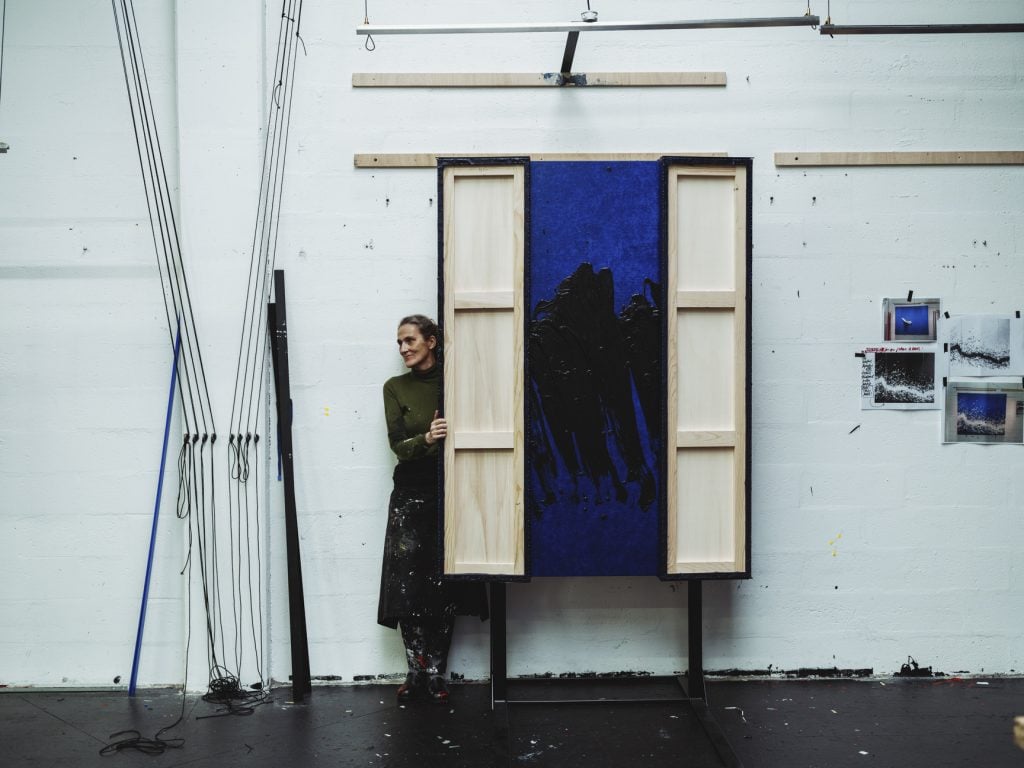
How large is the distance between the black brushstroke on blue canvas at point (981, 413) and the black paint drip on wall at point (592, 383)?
1.46m

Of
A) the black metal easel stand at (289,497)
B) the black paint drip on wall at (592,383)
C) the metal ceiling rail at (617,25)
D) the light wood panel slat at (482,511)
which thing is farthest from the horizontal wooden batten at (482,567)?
the metal ceiling rail at (617,25)

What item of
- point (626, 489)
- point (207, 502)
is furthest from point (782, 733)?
point (207, 502)

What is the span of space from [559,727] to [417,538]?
888 mm

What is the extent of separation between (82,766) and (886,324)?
3.47m

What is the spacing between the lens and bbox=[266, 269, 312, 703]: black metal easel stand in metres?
3.17

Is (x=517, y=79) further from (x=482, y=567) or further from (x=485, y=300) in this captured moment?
(x=482, y=567)

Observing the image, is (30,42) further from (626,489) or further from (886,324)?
(886,324)

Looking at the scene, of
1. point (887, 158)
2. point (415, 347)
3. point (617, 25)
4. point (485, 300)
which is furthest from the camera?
point (887, 158)

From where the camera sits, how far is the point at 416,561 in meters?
3.12

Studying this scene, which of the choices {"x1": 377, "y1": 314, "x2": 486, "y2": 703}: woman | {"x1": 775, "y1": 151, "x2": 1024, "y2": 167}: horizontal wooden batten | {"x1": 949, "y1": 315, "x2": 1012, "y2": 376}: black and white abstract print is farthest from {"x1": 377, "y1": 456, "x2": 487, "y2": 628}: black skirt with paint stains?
{"x1": 949, "y1": 315, "x2": 1012, "y2": 376}: black and white abstract print

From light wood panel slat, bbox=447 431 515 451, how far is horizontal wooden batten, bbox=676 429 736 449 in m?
0.62

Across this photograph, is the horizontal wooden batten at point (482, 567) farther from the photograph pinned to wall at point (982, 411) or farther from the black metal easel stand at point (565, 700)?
the photograph pinned to wall at point (982, 411)

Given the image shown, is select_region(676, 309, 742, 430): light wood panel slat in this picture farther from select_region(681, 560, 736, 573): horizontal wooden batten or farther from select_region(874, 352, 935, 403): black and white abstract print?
select_region(874, 352, 935, 403): black and white abstract print

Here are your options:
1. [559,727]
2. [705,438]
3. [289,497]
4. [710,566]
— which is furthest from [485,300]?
[559,727]
